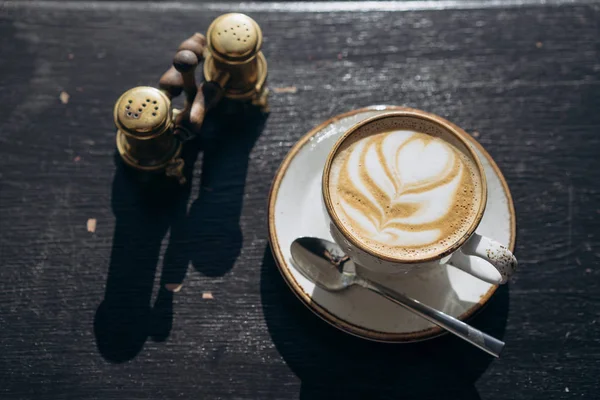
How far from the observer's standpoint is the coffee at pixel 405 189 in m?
0.82

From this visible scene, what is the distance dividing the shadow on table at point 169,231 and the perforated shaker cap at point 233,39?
5.2 inches

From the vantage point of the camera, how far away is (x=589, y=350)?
0.91 metres

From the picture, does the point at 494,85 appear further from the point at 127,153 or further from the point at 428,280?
the point at 127,153

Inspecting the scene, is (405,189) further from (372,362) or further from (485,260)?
(372,362)

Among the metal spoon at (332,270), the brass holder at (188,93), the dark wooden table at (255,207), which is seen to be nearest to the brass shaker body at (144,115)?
the brass holder at (188,93)

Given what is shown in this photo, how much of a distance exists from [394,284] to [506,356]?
19 cm

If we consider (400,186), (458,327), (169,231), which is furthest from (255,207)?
(458,327)

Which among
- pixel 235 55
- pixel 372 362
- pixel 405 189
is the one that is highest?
pixel 235 55

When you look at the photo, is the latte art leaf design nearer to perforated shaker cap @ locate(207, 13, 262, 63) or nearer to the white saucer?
the white saucer

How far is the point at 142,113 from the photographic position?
0.84 meters

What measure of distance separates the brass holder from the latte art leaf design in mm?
200

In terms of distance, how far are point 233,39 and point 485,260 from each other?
0.44 m

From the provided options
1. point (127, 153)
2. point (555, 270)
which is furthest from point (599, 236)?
point (127, 153)

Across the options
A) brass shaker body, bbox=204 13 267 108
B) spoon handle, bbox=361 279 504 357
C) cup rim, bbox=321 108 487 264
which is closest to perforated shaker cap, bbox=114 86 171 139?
brass shaker body, bbox=204 13 267 108
